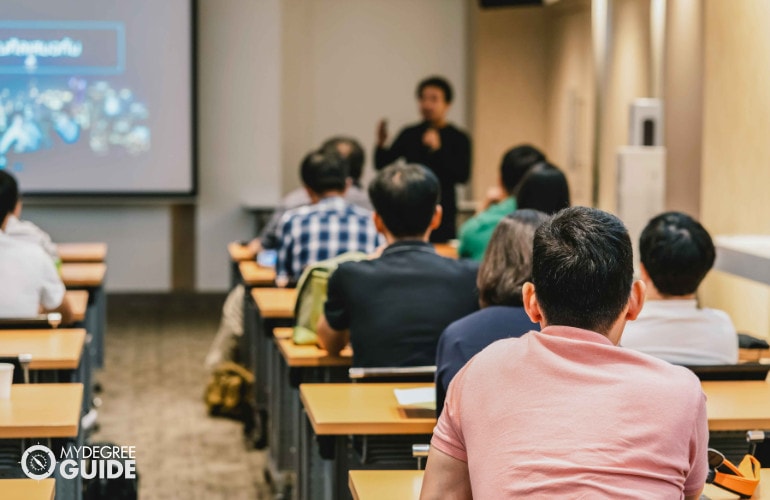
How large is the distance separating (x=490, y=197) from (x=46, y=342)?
8.83 ft

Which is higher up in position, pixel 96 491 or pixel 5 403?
pixel 5 403

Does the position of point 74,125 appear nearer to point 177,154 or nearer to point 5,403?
point 177,154

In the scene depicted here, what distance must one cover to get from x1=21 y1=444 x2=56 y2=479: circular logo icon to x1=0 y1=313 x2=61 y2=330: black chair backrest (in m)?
1.06

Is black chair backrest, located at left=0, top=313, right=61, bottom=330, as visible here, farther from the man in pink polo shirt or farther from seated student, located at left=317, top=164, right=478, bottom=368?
the man in pink polo shirt

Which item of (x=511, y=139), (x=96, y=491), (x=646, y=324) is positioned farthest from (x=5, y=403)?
(x=511, y=139)

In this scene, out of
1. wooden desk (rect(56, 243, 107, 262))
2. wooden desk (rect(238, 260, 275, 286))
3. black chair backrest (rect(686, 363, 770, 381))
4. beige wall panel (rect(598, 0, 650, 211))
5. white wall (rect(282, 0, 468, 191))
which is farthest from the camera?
white wall (rect(282, 0, 468, 191))

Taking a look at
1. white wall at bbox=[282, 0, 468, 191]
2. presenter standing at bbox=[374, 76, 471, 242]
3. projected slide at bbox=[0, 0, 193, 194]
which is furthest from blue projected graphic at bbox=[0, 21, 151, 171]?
presenter standing at bbox=[374, 76, 471, 242]

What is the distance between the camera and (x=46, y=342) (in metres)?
3.95

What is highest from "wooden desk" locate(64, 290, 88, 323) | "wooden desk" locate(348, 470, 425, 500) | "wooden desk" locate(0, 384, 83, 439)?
"wooden desk" locate(0, 384, 83, 439)

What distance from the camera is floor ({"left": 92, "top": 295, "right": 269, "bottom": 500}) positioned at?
Answer: 198 inches

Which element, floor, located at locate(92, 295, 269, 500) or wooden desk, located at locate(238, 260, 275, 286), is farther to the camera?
wooden desk, located at locate(238, 260, 275, 286)

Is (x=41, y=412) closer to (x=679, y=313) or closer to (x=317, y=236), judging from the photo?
(x=679, y=313)

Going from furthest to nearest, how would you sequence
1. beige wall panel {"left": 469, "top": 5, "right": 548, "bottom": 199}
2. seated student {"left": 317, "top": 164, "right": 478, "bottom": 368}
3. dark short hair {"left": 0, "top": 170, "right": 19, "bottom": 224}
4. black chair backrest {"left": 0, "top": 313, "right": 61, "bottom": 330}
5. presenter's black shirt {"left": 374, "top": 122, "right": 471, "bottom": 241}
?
beige wall panel {"left": 469, "top": 5, "right": 548, "bottom": 199} → presenter's black shirt {"left": 374, "top": 122, "right": 471, "bottom": 241} → dark short hair {"left": 0, "top": 170, "right": 19, "bottom": 224} → black chair backrest {"left": 0, "top": 313, "right": 61, "bottom": 330} → seated student {"left": 317, "top": 164, "right": 478, "bottom": 368}

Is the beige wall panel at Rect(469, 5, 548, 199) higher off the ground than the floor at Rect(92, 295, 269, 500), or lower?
higher
